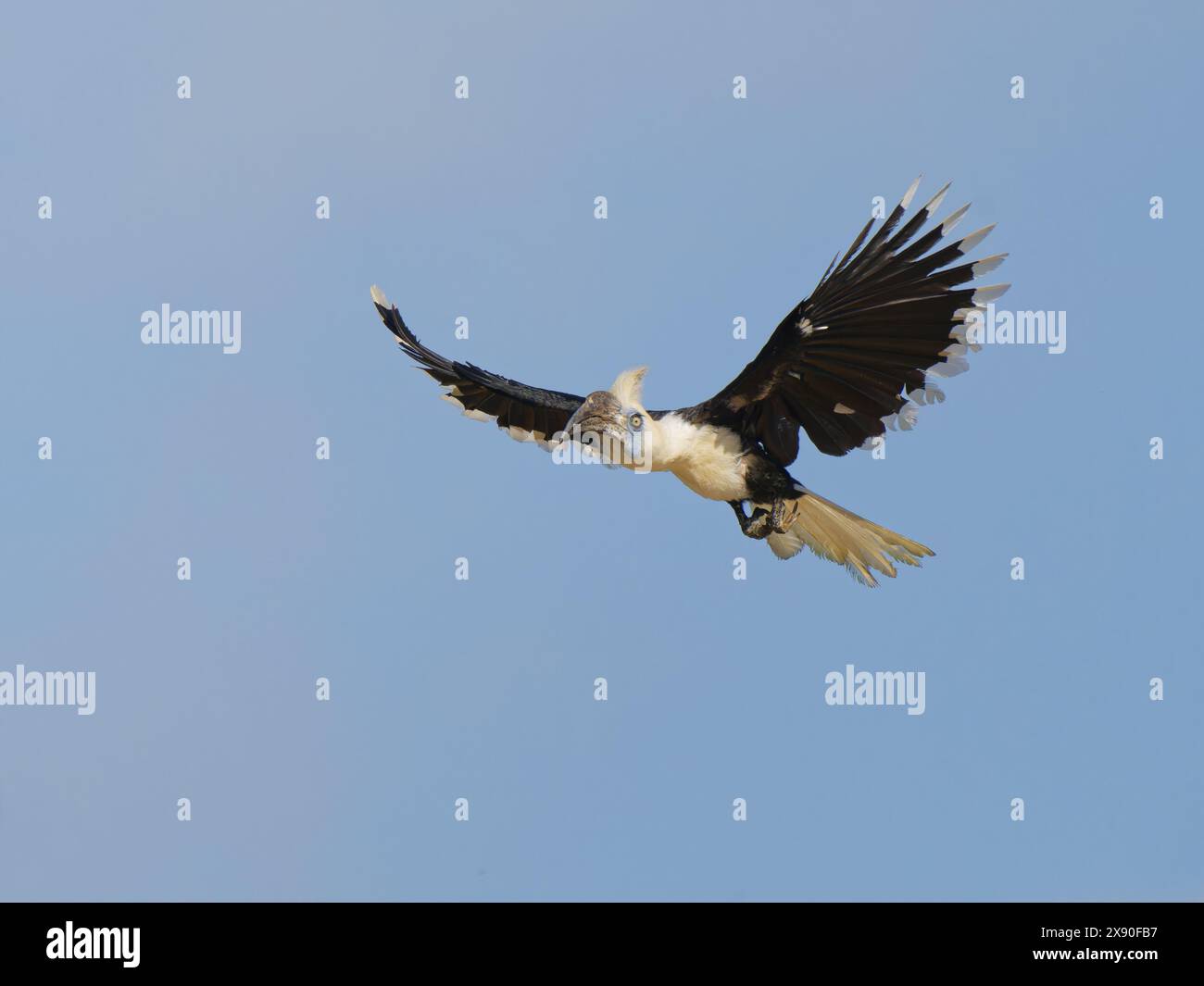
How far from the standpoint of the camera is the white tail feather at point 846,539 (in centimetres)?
1409

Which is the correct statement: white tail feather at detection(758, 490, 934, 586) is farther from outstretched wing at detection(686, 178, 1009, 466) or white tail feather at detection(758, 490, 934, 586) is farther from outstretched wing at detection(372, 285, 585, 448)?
outstretched wing at detection(372, 285, 585, 448)

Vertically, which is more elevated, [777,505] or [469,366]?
[469,366]

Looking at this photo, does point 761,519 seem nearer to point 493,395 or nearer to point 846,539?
point 846,539

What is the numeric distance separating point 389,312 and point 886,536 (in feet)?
17.4

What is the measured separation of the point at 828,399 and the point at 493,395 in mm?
3926

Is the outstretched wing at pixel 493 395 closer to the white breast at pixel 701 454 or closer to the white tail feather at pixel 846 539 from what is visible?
the white breast at pixel 701 454

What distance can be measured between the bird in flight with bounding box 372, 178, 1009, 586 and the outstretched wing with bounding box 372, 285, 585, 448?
5.98 ft

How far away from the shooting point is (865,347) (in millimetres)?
13227

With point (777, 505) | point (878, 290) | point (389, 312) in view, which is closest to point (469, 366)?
point (389, 312)

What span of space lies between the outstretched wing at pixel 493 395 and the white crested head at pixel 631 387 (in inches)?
62.9

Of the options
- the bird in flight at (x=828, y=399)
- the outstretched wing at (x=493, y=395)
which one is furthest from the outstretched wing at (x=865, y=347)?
the outstretched wing at (x=493, y=395)

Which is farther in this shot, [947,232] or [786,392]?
[786,392]
